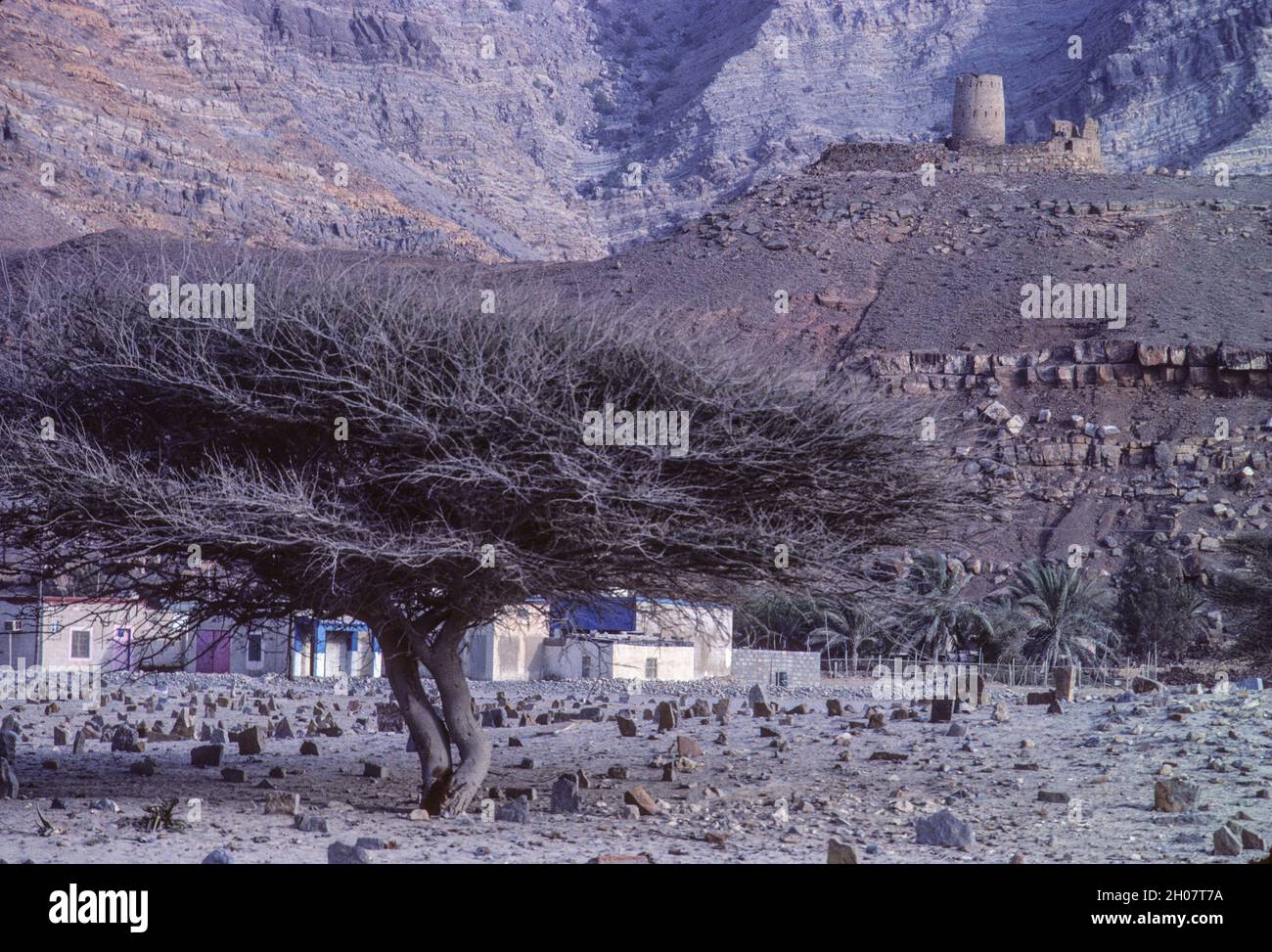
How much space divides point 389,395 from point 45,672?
90.1 feet

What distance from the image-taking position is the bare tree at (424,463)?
11820 mm

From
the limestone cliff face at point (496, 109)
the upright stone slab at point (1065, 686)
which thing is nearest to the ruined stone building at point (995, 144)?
the limestone cliff face at point (496, 109)

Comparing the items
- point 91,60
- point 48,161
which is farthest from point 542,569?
point 91,60

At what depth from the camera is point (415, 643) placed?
12.9 metres

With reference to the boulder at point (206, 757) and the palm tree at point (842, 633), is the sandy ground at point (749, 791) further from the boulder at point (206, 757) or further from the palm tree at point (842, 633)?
the palm tree at point (842, 633)

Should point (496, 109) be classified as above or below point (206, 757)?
above

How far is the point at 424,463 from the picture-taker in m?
11.4

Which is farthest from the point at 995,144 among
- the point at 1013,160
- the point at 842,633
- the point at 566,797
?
the point at 566,797

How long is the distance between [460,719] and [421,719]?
12.6 inches

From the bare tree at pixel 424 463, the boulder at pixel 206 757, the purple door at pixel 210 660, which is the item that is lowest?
the purple door at pixel 210 660

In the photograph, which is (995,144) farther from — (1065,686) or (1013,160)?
(1065,686)

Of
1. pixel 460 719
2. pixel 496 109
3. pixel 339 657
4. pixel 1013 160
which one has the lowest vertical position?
pixel 339 657

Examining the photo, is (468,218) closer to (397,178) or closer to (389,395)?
(397,178)

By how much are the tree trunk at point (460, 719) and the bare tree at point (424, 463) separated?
2 cm
